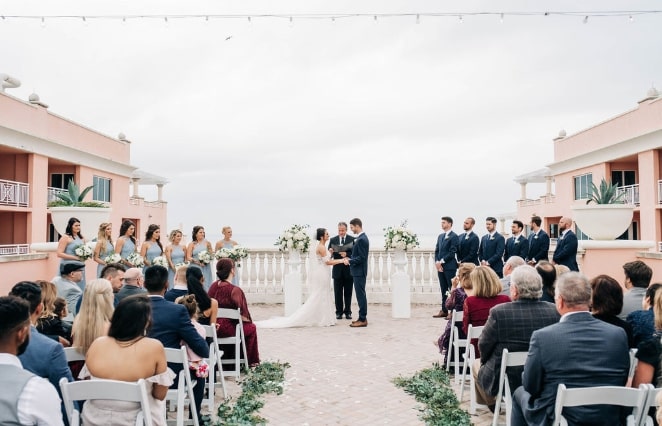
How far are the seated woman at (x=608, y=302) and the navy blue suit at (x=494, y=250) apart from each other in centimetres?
624

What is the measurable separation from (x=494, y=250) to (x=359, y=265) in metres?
2.86

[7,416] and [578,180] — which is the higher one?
[578,180]

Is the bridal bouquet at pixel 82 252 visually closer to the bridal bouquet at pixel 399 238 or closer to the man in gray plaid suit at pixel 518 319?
the bridal bouquet at pixel 399 238

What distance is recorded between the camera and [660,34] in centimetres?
1190

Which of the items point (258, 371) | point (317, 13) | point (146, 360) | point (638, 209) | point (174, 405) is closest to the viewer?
point (146, 360)

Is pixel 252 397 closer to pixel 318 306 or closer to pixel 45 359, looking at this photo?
pixel 45 359

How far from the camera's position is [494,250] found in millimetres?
9750

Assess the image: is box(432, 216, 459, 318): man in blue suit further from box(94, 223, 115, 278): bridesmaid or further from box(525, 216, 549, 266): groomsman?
box(94, 223, 115, 278): bridesmaid

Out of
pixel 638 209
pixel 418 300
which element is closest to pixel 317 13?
pixel 418 300

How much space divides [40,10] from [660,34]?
1439 centimetres

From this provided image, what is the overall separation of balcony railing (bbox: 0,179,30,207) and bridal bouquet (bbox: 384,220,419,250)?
57.2 ft

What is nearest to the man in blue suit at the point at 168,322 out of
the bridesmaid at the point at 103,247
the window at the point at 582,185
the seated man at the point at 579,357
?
the seated man at the point at 579,357

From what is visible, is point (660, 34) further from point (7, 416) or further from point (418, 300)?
point (7, 416)

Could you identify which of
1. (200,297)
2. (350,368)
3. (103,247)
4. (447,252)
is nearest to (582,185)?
(447,252)
